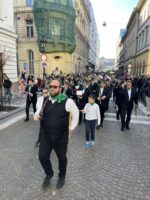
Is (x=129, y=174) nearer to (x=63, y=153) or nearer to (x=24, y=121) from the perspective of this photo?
(x=63, y=153)

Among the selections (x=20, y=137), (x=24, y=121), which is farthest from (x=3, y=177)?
(x=24, y=121)

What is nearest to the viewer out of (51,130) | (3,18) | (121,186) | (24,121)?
(51,130)

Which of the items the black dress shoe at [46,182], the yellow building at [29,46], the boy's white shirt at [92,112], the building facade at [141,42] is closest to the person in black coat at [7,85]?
the boy's white shirt at [92,112]

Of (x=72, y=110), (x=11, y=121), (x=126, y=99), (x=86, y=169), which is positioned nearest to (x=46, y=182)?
(x=86, y=169)

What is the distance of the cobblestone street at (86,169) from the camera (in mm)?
3542

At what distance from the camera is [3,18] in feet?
51.6

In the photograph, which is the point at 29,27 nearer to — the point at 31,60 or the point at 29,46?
the point at 29,46

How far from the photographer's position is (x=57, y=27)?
28.8 meters

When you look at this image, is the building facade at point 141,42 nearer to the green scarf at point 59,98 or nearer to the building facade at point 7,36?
the building facade at point 7,36

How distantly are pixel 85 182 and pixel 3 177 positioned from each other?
1.75 m

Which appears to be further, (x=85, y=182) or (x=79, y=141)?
(x=79, y=141)

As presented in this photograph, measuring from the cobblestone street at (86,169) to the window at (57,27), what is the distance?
2463 cm

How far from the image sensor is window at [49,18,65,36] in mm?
28161

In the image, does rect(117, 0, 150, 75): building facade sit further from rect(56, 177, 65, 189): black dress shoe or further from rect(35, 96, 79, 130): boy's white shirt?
rect(56, 177, 65, 189): black dress shoe
